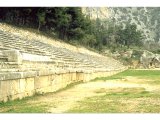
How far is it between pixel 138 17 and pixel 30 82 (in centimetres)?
14701

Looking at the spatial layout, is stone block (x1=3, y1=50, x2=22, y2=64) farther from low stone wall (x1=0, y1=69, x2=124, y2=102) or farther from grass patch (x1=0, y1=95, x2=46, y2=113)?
grass patch (x1=0, y1=95, x2=46, y2=113)

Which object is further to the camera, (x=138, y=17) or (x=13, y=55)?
(x=138, y=17)

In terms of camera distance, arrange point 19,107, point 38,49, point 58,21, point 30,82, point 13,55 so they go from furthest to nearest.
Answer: point 58,21, point 38,49, point 13,55, point 30,82, point 19,107

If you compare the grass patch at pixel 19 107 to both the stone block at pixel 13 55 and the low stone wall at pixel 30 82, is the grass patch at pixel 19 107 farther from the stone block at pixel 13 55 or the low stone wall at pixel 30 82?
the stone block at pixel 13 55

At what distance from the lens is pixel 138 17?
157 m

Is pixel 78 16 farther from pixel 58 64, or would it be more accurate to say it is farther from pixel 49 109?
pixel 49 109

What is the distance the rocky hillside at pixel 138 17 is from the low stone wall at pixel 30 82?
114399mm

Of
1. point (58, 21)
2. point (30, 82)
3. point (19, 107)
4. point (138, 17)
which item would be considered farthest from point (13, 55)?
point (138, 17)

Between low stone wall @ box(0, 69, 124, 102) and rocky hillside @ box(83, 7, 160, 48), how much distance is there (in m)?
114

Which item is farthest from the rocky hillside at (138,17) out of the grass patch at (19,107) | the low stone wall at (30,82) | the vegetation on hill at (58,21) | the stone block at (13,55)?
the grass patch at (19,107)

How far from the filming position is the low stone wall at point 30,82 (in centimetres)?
1119

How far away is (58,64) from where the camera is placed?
2289cm

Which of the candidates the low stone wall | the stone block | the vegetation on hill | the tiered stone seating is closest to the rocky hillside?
the vegetation on hill

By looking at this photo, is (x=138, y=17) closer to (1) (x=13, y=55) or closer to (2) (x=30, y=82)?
(1) (x=13, y=55)
